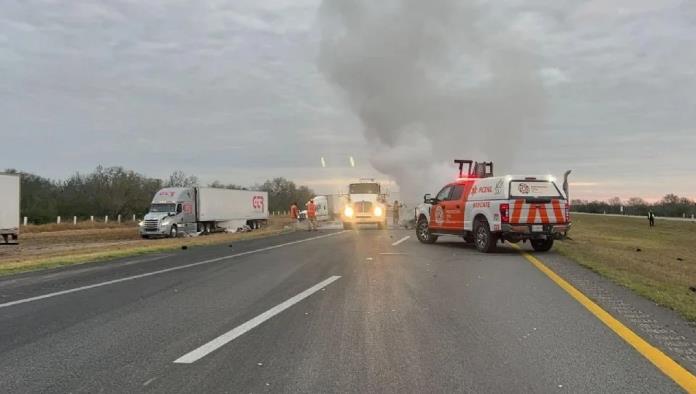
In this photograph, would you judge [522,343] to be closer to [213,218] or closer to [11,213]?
[11,213]

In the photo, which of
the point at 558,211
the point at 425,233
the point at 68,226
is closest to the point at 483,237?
the point at 558,211

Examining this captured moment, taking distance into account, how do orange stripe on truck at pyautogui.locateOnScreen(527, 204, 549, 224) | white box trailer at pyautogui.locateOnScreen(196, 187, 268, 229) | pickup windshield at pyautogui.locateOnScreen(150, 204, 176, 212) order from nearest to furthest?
orange stripe on truck at pyautogui.locateOnScreen(527, 204, 549, 224) → pickup windshield at pyautogui.locateOnScreen(150, 204, 176, 212) → white box trailer at pyautogui.locateOnScreen(196, 187, 268, 229)

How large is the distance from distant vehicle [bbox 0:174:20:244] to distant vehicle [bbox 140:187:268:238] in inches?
291

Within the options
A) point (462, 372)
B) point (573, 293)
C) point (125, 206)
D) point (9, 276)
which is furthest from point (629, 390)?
point (125, 206)

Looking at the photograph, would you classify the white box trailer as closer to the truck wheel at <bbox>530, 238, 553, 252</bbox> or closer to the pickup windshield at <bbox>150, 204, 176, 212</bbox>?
the pickup windshield at <bbox>150, 204, 176, 212</bbox>

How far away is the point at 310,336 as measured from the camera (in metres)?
6.16

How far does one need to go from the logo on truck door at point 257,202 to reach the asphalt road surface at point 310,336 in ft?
126

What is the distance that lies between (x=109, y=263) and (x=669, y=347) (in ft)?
42.5

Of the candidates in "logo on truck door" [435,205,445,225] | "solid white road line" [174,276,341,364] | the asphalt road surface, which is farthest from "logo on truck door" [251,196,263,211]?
"solid white road line" [174,276,341,364]

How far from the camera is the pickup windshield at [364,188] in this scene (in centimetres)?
3538

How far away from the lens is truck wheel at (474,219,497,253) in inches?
658

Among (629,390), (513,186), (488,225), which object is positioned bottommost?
(629,390)

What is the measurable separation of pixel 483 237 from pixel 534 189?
201cm

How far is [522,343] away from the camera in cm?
586
